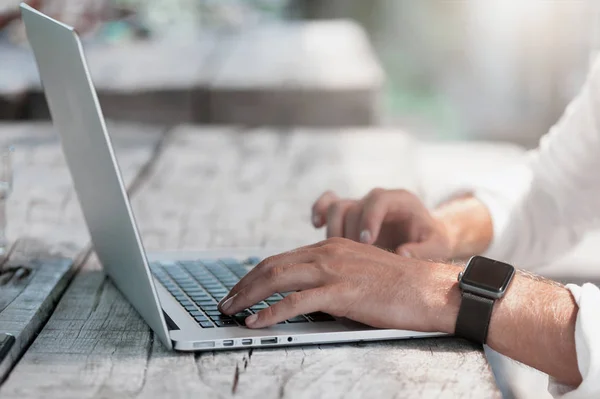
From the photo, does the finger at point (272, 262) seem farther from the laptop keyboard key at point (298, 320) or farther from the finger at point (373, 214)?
the finger at point (373, 214)

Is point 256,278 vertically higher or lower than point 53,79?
lower

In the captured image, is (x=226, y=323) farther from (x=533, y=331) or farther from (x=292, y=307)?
(x=533, y=331)

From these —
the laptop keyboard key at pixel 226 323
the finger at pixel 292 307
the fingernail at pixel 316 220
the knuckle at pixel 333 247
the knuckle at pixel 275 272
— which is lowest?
the fingernail at pixel 316 220

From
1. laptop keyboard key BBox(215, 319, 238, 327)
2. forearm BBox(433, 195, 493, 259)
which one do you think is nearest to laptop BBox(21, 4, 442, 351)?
laptop keyboard key BBox(215, 319, 238, 327)

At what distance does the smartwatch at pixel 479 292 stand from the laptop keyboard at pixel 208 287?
14 cm

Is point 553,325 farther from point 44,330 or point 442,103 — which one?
point 442,103

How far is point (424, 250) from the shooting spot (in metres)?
1.34

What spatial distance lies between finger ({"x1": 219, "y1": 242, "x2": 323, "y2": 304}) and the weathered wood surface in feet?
0.74

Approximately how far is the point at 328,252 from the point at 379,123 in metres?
2.02

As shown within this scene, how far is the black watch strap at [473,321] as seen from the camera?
99 centimetres

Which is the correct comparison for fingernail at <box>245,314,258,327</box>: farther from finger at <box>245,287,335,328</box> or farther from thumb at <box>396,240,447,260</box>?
thumb at <box>396,240,447,260</box>

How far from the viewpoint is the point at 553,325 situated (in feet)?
3.33

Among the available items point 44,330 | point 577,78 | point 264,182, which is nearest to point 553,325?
point 44,330

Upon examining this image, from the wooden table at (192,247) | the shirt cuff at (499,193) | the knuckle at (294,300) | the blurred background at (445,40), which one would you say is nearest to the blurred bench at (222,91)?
the wooden table at (192,247)
